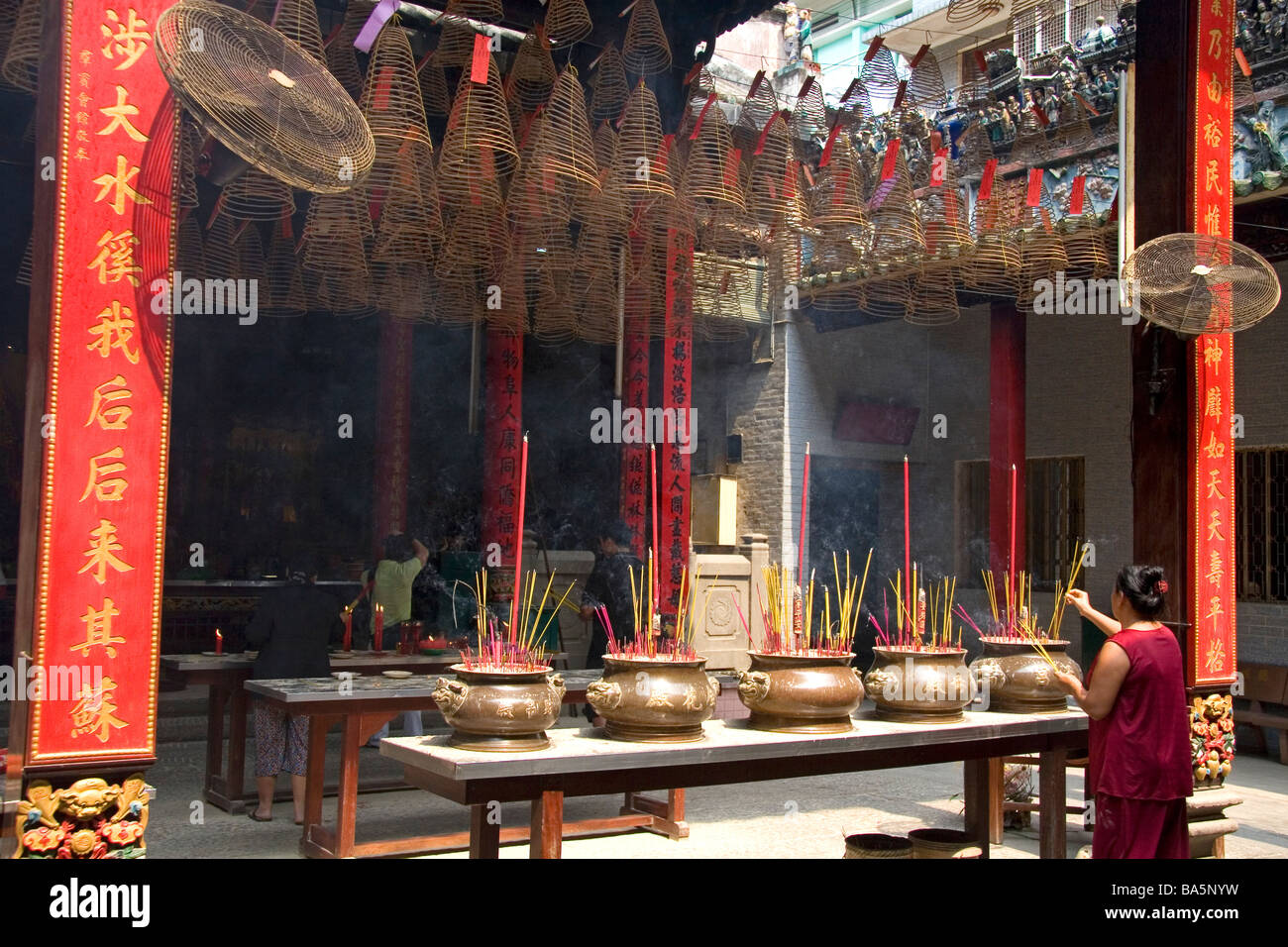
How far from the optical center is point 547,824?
3090mm

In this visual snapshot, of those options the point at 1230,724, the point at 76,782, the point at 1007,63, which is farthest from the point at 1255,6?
the point at 76,782

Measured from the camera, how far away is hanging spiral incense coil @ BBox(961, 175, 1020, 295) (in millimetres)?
8188

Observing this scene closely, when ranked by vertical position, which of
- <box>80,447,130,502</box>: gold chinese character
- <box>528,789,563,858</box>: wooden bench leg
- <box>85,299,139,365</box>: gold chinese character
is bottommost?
<box>528,789,563,858</box>: wooden bench leg

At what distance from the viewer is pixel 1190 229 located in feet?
16.2

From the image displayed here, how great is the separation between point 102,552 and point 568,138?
355cm

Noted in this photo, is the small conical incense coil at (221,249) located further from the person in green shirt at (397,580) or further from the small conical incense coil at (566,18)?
the small conical incense coil at (566,18)

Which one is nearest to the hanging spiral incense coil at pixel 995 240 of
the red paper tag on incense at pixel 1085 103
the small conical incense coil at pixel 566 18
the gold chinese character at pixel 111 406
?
the red paper tag on incense at pixel 1085 103

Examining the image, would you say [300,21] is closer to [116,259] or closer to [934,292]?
[116,259]

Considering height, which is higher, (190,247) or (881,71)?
(881,71)

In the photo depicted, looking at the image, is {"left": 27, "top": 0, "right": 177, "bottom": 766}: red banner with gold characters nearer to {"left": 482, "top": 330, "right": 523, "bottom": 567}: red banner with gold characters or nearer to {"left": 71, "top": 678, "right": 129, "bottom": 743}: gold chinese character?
{"left": 71, "top": 678, "right": 129, "bottom": 743}: gold chinese character

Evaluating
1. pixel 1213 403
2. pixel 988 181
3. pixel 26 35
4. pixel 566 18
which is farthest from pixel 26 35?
pixel 988 181

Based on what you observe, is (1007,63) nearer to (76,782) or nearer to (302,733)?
(302,733)

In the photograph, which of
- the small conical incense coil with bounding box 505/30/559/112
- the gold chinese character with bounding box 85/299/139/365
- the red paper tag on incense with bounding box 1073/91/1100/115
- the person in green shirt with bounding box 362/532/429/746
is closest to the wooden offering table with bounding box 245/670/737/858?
the gold chinese character with bounding box 85/299/139/365

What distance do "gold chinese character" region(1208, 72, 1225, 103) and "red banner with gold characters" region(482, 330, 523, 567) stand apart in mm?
5110
